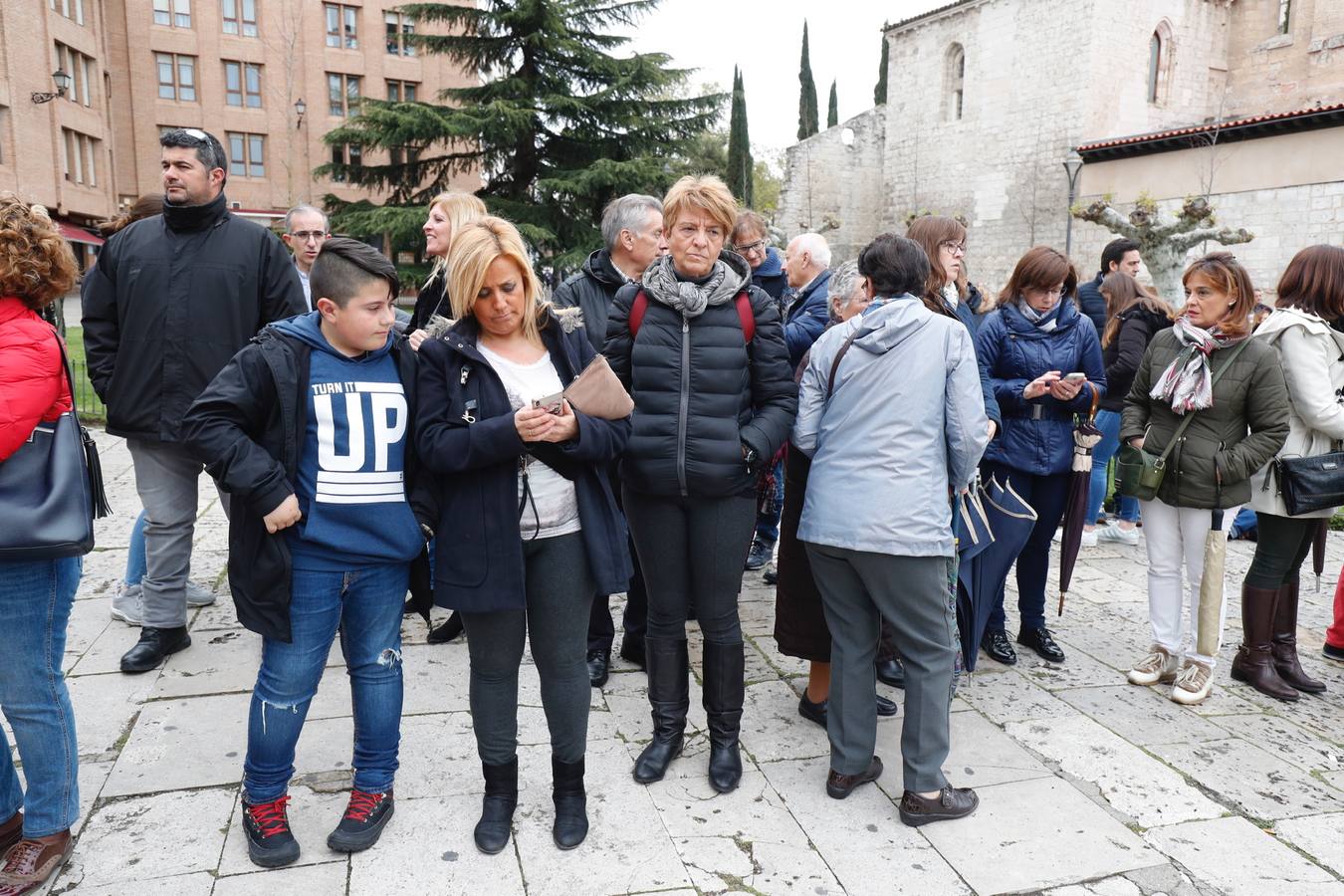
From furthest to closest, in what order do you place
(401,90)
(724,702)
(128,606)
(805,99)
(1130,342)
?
(805,99) < (401,90) < (1130,342) < (128,606) < (724,702)

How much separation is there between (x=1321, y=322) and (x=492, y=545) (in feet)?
12.5

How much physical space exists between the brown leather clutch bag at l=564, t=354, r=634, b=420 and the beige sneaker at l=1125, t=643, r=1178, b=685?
312cm

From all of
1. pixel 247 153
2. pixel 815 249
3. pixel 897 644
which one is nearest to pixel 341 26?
pixel 247 153

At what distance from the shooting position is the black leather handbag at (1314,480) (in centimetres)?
399

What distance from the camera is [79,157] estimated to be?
33719mm

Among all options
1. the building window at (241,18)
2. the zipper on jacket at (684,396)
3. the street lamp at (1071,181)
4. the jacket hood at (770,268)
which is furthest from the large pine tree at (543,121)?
the building window at (241,18)

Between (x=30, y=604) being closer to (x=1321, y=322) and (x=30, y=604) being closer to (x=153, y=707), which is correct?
(x=153, y=707)

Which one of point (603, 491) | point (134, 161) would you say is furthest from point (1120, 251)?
point (134, 161)

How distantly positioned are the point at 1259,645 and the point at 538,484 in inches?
144

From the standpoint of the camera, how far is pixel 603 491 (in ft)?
9.20

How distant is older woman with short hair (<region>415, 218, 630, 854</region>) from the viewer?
8.47 feet

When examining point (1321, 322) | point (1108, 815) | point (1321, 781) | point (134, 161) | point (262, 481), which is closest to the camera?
point (262, 481)

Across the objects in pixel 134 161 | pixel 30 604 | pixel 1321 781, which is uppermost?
pixel 134 161

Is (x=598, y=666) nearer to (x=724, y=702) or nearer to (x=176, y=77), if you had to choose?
(x=724, y=702)
